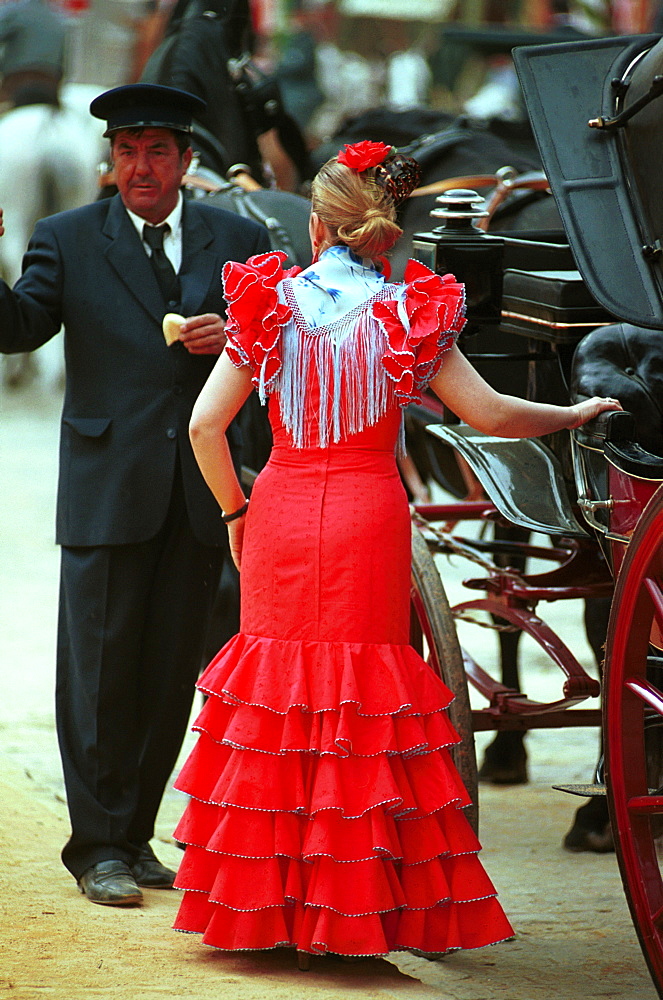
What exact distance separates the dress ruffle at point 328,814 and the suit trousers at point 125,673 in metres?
0.63

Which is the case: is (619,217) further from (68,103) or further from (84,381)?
(68,103)

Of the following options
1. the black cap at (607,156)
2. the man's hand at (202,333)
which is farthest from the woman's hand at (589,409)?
the man's hand at (202,333)

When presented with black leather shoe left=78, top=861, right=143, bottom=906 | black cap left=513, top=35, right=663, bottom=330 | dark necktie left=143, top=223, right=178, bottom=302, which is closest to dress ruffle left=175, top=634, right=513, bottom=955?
black leather shoe left=78, top=861, right=143, bottom=906

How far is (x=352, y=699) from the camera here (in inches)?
116

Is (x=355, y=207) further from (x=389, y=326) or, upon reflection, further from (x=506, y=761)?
(x=506, y=761)

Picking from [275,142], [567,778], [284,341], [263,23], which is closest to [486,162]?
[275,142]

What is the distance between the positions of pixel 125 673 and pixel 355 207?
4.27 ft

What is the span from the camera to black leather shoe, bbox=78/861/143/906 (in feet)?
11.5

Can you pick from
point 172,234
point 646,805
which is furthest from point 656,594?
point 172,234

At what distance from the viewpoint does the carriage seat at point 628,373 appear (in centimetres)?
338

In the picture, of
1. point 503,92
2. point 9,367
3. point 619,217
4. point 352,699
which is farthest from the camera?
point 503,92

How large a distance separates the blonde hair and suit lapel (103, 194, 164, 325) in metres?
0.74

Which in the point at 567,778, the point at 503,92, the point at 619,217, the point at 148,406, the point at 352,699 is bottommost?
the point at 567,778

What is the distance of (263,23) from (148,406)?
59.2ft
